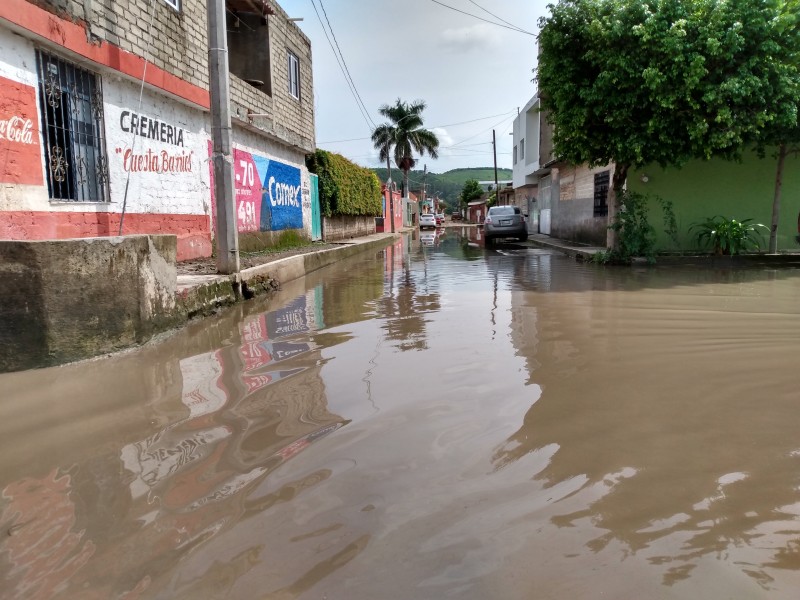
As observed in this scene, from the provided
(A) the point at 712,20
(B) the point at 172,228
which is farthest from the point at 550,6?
(B) the point at 172,228

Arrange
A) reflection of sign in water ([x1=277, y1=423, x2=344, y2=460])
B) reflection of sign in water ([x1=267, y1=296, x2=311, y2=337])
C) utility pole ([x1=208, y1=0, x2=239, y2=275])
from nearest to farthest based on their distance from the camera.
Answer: reflection of sign in water ([x1=277, y1=423, x2=344, y2=460]), reflection of sign in water ([x1=267, y1=296, x2=311, y2=337]), utility pole ([x1=208, y1=0, x2=239, y2=275])

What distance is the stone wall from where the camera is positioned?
4.45 metres

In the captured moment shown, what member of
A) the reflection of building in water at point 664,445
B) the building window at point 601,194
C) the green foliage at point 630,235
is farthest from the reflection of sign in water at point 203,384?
the building window at point 601,194

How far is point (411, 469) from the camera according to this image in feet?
8.96

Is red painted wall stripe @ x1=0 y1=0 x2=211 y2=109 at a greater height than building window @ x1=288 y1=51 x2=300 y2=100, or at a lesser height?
lesser

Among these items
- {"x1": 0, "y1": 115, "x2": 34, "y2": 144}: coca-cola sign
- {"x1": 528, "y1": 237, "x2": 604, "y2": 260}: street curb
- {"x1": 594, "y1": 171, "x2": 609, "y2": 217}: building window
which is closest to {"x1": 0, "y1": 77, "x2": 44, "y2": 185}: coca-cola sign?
{"x1": 0, "y1": 115, "x2": 34, "y2": 144}: coca-cola sign

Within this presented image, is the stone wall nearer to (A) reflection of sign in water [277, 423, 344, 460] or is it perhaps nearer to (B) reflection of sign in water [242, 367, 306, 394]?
(B) reflection of sign in water [242, 367, 306, 394]

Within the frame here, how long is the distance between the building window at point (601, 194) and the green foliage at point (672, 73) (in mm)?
5066

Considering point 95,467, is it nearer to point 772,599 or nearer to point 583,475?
point 583,475

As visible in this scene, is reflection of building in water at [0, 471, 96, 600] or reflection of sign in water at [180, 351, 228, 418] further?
reflection of sign in water at [180, 351, 228, 418]

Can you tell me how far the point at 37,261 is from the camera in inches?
177

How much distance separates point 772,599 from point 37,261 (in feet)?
16.2

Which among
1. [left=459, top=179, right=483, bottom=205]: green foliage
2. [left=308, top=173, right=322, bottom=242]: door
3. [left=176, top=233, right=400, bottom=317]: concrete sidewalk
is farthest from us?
[left=459, top=179, right=483, bottom=205]: green foliage

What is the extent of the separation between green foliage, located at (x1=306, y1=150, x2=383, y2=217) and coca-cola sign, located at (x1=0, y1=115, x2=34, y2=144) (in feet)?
44.8
